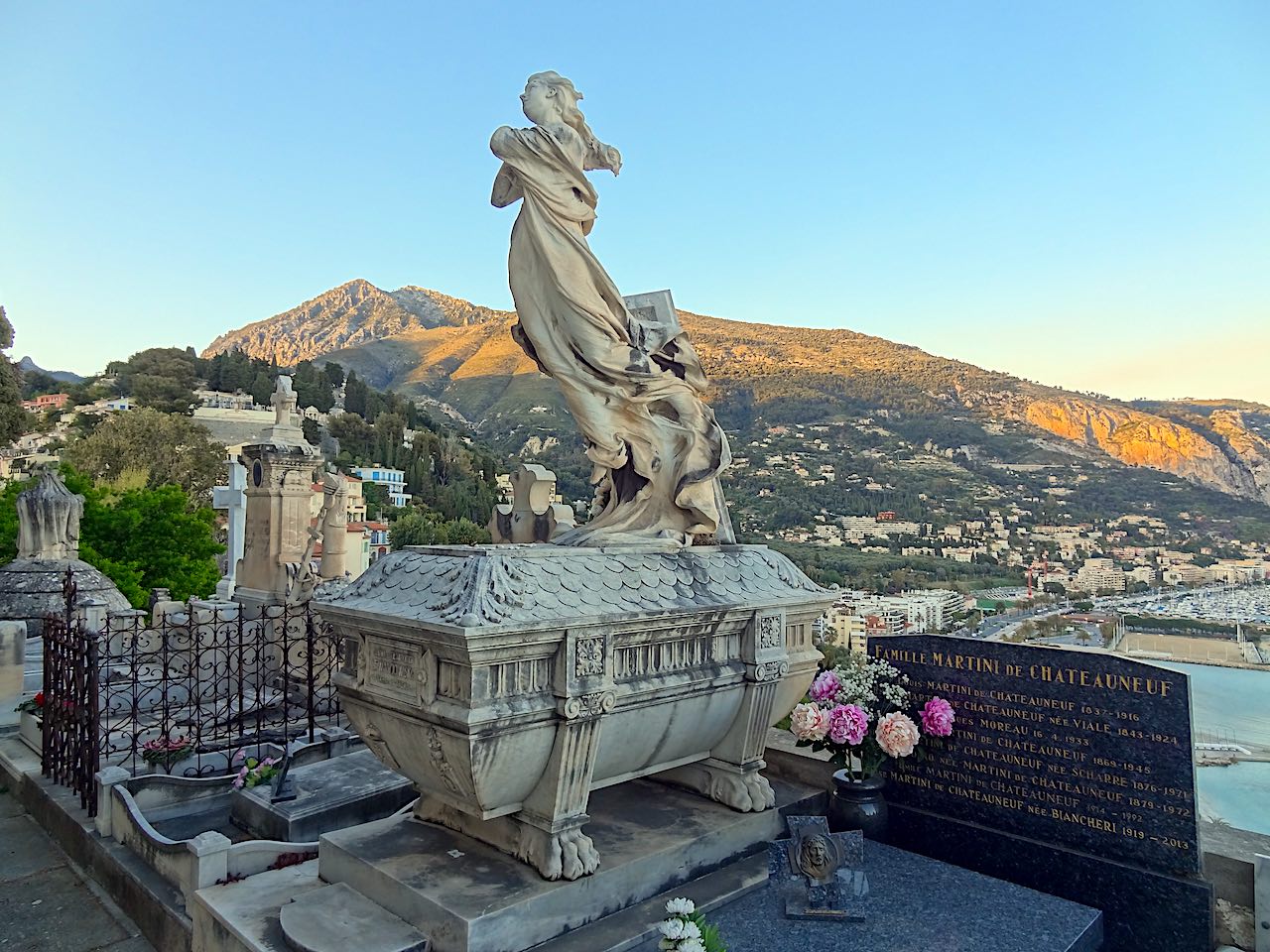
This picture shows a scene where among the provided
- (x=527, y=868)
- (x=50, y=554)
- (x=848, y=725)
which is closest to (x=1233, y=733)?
(x=848, y=725)

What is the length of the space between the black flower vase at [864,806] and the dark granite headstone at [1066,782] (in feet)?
0.37

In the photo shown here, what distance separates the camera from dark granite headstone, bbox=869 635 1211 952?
417 centimetres

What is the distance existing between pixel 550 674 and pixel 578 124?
3.50 meters

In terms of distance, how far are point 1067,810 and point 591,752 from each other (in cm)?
287

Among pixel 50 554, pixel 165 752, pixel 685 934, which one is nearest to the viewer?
pixel 685 934

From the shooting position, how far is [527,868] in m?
3.84

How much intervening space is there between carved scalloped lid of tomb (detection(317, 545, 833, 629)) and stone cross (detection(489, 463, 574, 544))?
936 mm

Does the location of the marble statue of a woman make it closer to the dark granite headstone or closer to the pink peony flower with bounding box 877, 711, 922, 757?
the pink peony flower with bounding box 877, 711, 922, 757

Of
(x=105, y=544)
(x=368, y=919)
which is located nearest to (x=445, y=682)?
(x=368, y=919)

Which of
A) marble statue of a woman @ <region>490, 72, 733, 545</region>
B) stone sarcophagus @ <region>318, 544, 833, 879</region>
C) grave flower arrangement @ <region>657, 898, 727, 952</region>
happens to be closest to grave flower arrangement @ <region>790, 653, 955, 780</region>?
stone sarcophagus @ <region>318, 544, 833, 879</region>

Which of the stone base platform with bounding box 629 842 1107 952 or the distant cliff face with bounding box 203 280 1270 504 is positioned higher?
the distant cliff face with bounding box 203 280 1270 504

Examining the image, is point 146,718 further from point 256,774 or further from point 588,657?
point 588,657

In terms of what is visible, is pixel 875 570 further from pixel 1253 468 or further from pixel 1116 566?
pixel 1253 468

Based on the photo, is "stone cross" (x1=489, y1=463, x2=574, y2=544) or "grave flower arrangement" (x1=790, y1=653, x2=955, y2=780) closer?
"grave flower arrangement" (x1=790, y1=653, x2=955, y2=780)
